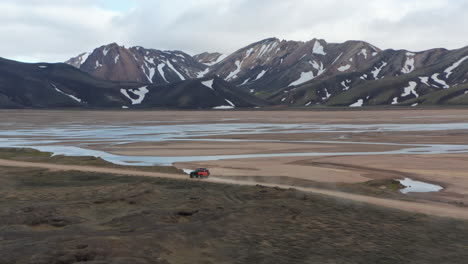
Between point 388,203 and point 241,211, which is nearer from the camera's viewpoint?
point 241,211

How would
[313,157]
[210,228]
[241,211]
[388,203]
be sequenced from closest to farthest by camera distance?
1. [210,228]
2. [241,211]
3. [388,203]
4. [313,157]

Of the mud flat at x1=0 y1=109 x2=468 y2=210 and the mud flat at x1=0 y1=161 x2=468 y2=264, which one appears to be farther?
the mud flat at x1=0 y1=109 x2=468 y2=210

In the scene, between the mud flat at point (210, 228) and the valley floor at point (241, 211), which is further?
the valley floor at point (241, 211)

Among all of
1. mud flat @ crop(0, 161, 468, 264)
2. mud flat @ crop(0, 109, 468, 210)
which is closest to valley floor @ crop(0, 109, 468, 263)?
mud flat @ crop(0, 161, 468, 264)

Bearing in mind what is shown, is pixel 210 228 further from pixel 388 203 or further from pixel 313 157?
pixel 313 157

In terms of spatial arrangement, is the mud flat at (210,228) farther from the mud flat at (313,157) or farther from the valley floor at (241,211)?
the mud flat at (313,157)

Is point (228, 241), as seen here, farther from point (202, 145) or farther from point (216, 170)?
point (202, 145)

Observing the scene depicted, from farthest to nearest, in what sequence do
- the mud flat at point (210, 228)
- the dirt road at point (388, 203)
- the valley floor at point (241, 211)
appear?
the dirt road at point (388, 203)
the valley floor at point (241, 211)
the mud flat at point (210, 228)

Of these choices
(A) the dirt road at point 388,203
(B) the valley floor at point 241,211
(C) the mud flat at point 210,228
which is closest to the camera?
(C) the mud flat at point 210,228

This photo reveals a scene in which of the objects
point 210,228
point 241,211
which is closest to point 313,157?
point 241,211

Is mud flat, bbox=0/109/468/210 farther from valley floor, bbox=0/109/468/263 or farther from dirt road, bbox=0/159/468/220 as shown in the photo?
dirt road, bbox=0/159/468/220

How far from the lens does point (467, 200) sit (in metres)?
31.4

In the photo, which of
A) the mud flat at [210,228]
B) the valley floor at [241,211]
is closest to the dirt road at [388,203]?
the valley floor at [241,211]

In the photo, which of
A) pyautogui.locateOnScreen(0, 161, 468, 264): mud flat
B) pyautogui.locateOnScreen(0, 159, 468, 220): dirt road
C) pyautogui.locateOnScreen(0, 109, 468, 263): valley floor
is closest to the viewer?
pyautogui.locateOnScreen(0, 161, 468, 264): mud flat
